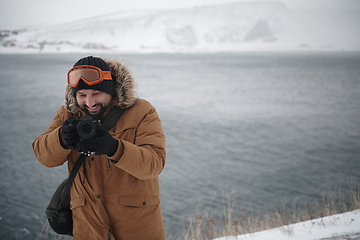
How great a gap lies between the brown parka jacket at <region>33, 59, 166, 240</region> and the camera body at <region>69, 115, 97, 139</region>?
311 mm

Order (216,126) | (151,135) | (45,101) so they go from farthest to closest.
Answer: (45,101) → (216,126) → (151,135)

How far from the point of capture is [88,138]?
4.43 ft

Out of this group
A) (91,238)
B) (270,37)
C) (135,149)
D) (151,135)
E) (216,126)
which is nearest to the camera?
(135,149)

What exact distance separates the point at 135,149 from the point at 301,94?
3847 centimetres

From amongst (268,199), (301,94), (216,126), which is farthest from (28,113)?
(301,94)

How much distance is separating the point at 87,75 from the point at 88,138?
0.54 meters

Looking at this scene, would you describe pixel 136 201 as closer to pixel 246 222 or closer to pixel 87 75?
pixel 87 75

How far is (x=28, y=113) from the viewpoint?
20.8 metres

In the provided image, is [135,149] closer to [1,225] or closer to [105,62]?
[105,62]

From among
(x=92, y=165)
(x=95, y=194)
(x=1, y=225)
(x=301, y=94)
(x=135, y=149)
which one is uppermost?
(x=135, y=149)

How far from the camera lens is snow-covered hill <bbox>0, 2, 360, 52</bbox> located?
415 ft

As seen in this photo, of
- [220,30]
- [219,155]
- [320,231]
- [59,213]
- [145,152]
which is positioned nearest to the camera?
[145,152]

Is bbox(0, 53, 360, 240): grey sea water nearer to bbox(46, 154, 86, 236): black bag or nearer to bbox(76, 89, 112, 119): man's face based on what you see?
bbox(46, 154, 86, 236): black bag

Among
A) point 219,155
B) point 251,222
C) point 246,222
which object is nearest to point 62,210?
point 246,222
